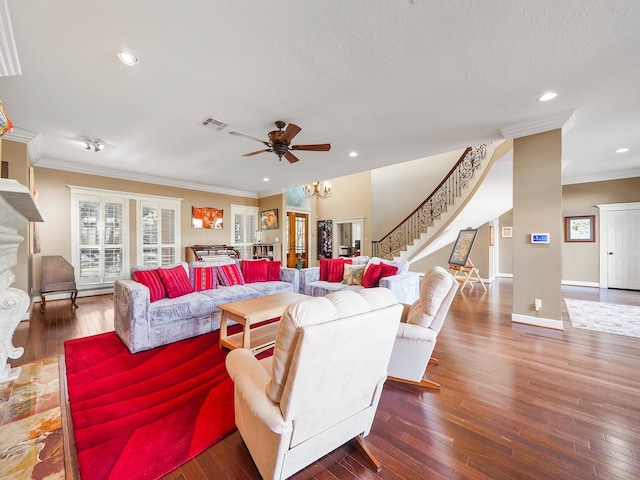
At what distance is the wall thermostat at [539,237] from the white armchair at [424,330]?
2317 mm

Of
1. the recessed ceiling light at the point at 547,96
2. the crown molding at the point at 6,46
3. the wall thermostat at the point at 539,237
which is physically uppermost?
the recessed ceiling light at the point at 547,96

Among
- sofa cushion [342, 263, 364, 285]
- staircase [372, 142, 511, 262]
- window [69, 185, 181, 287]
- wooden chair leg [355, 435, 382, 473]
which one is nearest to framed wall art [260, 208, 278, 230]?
window [69, 185, 181, 287]

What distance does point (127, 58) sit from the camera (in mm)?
2211

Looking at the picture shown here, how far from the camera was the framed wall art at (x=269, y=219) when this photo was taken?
8.14 metres

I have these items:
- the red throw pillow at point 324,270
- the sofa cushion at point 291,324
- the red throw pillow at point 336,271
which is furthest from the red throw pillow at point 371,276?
the sofa cushion at point 291,324

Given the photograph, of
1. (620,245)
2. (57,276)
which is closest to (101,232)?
(57,276)

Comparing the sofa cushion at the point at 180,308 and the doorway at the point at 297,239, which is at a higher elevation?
the doorway at the point at 297,239

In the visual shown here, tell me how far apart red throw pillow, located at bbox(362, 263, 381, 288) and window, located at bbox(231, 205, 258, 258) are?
202 inches

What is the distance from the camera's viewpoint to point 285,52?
2170mm

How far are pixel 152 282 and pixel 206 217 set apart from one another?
14.6ft

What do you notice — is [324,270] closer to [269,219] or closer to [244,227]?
[269,219]

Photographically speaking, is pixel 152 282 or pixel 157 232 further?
pixel 157 232

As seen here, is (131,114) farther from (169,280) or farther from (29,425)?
(29,425)

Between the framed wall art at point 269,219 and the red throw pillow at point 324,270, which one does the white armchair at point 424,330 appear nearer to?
the red throw pillow at point 324,270
